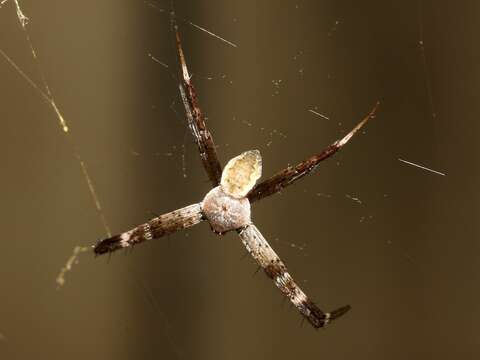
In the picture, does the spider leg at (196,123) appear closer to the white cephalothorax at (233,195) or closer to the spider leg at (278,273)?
the white cephalothorax at (233,195)

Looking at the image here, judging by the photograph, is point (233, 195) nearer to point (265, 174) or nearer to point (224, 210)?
point (224, 210)

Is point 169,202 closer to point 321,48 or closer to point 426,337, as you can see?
point 321,48

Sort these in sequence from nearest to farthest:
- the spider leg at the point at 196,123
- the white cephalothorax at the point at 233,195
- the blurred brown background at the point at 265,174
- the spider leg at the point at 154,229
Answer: the spider leg at the point at 196,123 → the white cephalothorax at the point at 233,195 → the spider leg at the point at 154,229 → the blurred brown background at the point at 265,174

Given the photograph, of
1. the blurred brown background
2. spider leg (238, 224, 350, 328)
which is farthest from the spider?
the blurred brown background

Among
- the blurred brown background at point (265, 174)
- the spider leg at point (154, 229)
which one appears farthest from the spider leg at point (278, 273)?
the blurred brown background at point (265, 174)

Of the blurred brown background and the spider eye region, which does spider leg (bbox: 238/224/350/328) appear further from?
the blurred brown background

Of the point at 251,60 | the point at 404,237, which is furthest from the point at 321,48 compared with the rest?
the point at 404,237
